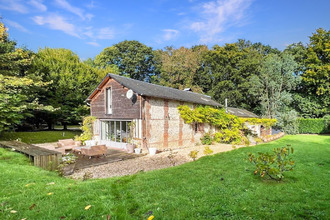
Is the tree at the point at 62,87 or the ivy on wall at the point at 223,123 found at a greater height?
the tree at the point at 62,87

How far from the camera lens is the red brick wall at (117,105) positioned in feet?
49.4

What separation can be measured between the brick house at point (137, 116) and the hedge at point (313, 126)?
22.7 metres

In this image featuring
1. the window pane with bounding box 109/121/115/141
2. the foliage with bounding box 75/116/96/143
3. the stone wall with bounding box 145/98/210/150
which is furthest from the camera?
the foliage with bounding box 75/116/96/143

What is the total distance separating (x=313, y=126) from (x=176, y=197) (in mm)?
34926

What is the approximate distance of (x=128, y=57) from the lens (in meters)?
43.8

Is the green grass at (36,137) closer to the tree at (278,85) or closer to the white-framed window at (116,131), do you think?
the white-framed window at (116,131)

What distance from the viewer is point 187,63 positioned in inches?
1532

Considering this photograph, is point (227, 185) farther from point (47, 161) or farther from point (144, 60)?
point (144, 60)

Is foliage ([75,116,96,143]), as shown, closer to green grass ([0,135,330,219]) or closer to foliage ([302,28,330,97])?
green grass ([0,135,330,219])

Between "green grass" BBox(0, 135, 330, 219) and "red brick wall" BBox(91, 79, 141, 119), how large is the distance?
350 inches

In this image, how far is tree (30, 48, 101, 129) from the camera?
25.0 m

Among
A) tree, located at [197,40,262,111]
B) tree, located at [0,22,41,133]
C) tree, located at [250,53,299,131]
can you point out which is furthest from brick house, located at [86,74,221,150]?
tree, located at [197,40,262,111]

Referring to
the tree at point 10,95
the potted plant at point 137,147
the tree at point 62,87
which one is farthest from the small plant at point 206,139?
the tree at point 10,95

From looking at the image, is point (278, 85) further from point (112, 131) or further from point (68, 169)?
point (68, 169)
